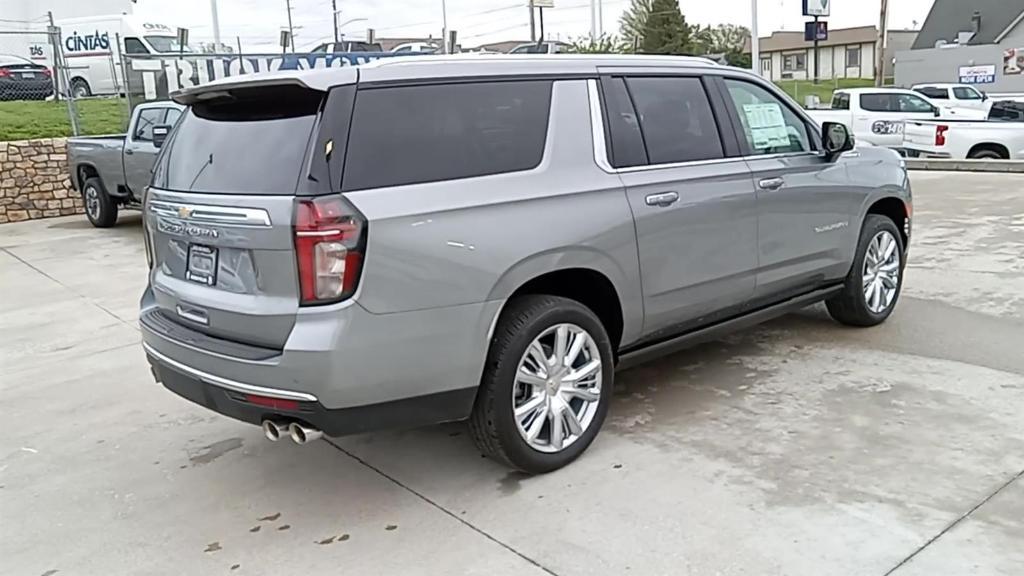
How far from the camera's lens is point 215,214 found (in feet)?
11.0

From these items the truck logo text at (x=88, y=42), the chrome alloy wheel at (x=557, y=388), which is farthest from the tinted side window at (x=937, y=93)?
the chrome alloy wheel at (x=557, y=388)

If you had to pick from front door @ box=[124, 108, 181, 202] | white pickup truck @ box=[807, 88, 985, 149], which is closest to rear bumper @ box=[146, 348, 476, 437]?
front door @ box=[124, 108, 181, 202]

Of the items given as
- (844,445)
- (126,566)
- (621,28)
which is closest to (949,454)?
(844,445)

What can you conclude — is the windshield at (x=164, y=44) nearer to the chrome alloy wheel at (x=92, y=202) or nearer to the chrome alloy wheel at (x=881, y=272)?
the chrome alloy wheel at (x=92, y=202)

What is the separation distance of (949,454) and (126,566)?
11.3 feet

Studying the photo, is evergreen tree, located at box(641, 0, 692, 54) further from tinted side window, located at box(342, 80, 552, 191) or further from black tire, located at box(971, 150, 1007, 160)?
tinted side window, located at box(342, 80, 552, 191)

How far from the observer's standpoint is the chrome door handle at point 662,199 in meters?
4.06

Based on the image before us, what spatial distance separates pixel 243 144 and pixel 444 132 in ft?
2.69

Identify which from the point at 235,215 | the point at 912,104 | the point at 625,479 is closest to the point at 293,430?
the point at 235,215

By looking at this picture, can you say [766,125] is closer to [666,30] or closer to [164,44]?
[164,44]

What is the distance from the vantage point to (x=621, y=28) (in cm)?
5578

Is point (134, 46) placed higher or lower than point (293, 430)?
higher

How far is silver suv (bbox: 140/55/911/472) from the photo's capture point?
124 inches

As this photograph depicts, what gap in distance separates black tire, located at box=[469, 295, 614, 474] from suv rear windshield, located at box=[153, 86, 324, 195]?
1.05 m
